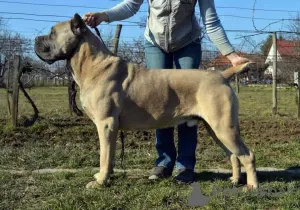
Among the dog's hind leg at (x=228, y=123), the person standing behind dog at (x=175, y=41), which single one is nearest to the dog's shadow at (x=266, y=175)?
the person standing behind dog at (x=175, y=41)

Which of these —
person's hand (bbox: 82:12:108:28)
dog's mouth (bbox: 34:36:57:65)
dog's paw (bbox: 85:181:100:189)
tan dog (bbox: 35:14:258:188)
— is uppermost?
person's hand (bbox: 82:12:108:28)

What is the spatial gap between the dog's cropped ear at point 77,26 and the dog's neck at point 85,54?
2.6 inches

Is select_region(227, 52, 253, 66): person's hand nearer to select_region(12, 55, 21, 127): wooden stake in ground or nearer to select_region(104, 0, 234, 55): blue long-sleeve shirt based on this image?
select_region(104, 0, 234, 55): blue long-sleeve shirt

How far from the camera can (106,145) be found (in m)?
4.48

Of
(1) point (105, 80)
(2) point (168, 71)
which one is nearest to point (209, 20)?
(2) point (168, 71)

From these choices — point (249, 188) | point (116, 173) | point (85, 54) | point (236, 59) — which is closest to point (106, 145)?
point (116, 173)

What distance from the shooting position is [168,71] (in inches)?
181

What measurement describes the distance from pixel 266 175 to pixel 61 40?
284cm

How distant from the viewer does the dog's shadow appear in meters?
4.95

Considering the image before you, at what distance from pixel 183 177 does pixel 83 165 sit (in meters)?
1.49

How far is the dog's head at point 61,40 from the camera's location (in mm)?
4535

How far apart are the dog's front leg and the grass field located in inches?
5.0

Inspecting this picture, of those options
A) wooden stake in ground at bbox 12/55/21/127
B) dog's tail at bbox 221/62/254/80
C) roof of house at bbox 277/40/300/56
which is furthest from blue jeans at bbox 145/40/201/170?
roof of house at bbox 277/40/300/56

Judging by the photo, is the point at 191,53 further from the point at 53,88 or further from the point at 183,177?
the point at 53,88
